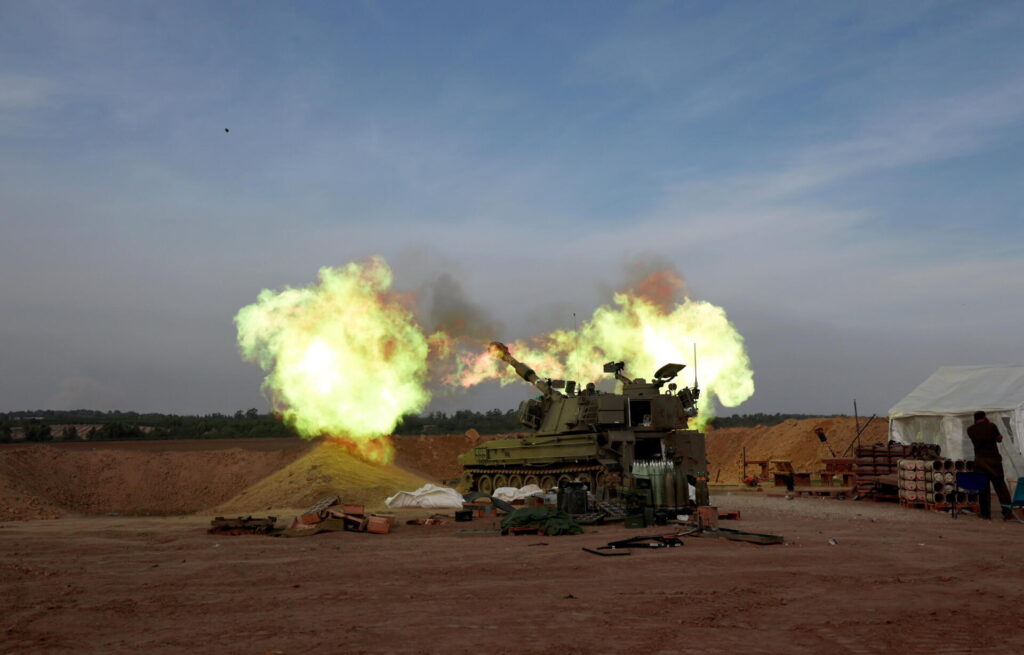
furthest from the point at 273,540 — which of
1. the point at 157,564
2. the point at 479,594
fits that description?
the point at 479,594

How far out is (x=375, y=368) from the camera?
30.2 metres

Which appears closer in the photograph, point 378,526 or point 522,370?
point 378,526

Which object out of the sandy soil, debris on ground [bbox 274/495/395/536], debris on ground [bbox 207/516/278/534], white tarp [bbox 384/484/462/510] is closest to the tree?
white tarp [bbox 384/484/462/510]

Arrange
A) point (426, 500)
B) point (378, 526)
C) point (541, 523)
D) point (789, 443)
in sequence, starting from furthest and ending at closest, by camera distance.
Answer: point (789, 443) → point (426, 500) → point (378, 526) → point (541, 523)

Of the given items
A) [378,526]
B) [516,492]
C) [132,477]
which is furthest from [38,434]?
[378,526]

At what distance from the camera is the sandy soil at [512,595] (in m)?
7.11

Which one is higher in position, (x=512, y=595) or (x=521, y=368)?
(x=521, y=368)

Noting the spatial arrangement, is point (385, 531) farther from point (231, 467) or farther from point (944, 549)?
point (231, 467)

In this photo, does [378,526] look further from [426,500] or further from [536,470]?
[536,470]

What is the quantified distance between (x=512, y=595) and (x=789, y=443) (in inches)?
1657

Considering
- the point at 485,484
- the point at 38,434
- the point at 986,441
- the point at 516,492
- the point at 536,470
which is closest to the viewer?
the point at 986,441

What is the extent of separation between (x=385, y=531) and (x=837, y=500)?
50.2 ft

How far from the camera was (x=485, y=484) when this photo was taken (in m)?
29.5

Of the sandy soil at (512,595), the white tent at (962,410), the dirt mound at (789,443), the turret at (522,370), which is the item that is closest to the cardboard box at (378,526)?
the sandy soil at (512,595)
